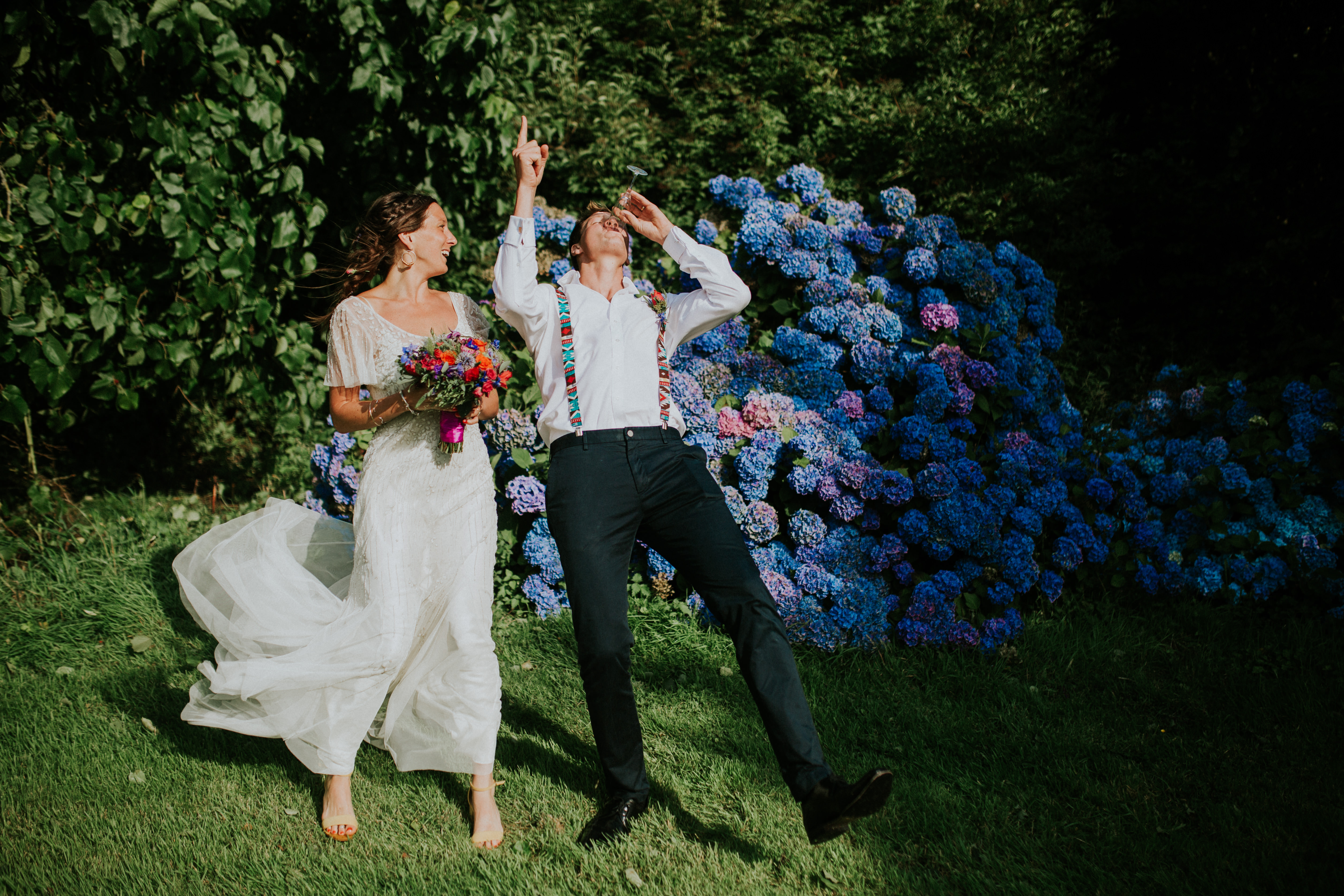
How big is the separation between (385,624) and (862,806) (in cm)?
160

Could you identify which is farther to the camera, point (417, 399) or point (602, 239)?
Result: point (602, 239)

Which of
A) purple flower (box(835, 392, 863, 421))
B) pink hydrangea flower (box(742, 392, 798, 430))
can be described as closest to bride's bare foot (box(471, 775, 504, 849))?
pink hydrangea flower (box(742, 392, 798, 430))

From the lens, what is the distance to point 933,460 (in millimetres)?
4172

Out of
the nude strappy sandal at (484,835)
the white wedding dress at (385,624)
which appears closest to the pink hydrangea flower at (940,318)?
the white wedding dress at (385,624)

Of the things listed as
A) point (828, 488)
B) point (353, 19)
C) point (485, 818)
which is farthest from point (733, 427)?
point (353, 19)

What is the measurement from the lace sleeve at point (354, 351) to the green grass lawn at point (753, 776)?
147 centimetres

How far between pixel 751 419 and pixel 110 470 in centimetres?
503

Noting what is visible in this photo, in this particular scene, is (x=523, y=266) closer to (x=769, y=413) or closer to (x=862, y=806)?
(x=769, y=413)

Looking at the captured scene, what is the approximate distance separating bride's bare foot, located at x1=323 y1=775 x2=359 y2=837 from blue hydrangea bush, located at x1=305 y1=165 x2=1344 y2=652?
4.69 feet

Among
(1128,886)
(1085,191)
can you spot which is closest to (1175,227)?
(1085,191)

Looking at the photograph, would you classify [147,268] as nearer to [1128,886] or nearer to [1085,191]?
[1128,886]

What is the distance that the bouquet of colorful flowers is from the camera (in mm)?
2742

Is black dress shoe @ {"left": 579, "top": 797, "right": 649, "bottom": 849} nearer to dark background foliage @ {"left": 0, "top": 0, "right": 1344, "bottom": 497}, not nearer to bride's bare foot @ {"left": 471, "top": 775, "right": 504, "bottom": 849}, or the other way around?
bride's bare foot @ {"left": 471, "top": 775, "right": 504, "bottom": 849}

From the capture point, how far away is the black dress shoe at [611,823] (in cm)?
280
